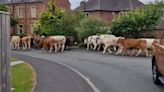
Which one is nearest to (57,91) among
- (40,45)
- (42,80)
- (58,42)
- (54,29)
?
(42,80)

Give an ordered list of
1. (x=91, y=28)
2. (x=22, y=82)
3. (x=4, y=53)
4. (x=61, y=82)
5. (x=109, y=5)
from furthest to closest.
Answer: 1. (x=109, y=5)
2. (x=91, y=28)
3. (x=22, y=82)
4. (x=61, y=82)
5. (x=4, y=53)

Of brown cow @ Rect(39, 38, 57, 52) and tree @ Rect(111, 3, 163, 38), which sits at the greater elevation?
tree @ Rect(111, 3, 163, 38)

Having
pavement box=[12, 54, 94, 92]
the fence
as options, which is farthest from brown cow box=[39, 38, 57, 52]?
the fence

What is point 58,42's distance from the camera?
39.1m

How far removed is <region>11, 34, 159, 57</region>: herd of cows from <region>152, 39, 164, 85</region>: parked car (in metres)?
14.1

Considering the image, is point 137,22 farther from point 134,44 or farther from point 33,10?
point 33,10

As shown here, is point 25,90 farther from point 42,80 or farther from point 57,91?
point 42,80

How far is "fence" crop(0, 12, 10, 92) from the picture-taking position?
28.7 feet

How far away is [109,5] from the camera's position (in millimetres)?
79312

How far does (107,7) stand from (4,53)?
231 ft

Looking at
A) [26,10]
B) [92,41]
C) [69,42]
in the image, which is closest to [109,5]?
[26,10]

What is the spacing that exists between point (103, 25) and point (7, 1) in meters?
42.9

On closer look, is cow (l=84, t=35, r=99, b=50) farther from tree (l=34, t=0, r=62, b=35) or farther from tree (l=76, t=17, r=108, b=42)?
tree (l=34, t=0, r=62, b=35)

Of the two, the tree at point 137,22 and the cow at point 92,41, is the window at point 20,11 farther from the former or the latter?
the tree at point 137,22
